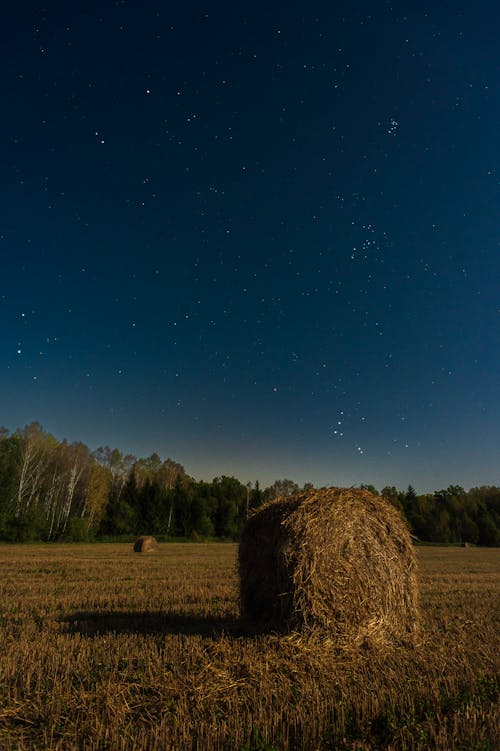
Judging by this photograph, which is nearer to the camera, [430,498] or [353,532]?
[353,532]

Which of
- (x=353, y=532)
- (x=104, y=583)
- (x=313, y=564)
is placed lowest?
(x=104, y=583)

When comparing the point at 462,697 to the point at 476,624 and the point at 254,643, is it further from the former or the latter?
the point at 476,624

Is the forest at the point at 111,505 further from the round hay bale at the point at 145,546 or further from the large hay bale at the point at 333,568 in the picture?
the large hay bale at the point at 333,568

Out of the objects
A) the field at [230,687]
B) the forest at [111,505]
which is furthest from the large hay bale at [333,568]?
the forest at [111,505]

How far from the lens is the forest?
50406 millimetres

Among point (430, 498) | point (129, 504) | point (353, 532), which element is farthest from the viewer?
point (430, 498)

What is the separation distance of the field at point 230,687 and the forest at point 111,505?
41312 mm

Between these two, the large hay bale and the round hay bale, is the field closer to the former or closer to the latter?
the large hay bale

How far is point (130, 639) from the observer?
21.3ft

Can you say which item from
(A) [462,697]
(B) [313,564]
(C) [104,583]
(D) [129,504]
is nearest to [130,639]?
(B) [313,564]

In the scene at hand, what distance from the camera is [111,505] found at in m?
59.6

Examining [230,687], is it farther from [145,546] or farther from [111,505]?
[111,505]

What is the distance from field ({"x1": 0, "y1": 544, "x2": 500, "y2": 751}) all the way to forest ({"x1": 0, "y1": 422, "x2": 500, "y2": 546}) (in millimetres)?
41312

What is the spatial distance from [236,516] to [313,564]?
66.7 meters
